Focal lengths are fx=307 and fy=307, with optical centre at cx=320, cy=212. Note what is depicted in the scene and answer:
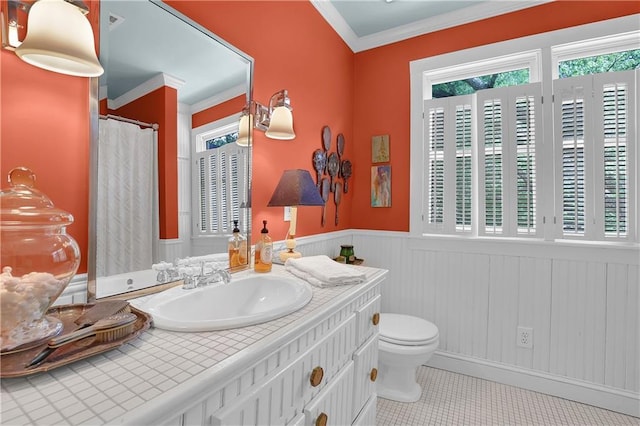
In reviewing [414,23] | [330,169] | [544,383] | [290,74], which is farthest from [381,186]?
[544,383]

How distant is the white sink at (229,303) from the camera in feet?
2.73

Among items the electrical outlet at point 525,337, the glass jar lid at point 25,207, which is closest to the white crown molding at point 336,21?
the glass jar lid at point 25,207

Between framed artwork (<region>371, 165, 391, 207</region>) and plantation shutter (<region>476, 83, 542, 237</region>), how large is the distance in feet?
2.35

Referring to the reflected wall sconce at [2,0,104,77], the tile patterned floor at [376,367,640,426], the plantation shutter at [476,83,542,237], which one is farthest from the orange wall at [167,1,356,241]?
the tile patterned floor at [376,367,640,426]

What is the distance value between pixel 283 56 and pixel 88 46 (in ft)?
4.32

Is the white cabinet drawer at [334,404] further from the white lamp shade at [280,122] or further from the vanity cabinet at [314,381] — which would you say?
the white lamp shade at [280,122]

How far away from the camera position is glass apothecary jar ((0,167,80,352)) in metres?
0.62

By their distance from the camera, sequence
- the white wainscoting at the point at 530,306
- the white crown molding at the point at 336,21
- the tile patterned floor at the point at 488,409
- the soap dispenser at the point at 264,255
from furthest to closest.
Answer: the white crown molding at the point at 336,21 → the white wainscoting at the point at 530,306 → the tile patterned floor at the point at 488,409 → the soap dispenser at the point at 264,255

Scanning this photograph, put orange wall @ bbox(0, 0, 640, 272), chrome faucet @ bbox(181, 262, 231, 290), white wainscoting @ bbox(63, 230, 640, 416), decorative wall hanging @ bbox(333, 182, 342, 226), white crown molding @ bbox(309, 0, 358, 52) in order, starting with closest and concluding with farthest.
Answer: orange wall @ bbox(0, 0, 640, 272) < chrome faucet @ bbox(181, 262, 231, 290) < white wainscoting @ bbox(63, 230, 640, 416) < white crown molding @ bbox(309, 0, 358, 52) < decorative wall hanging @ bbox(333, 182, 342, 226)

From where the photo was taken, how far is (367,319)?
1432mm

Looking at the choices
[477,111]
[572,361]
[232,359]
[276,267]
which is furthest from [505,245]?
[232,359]

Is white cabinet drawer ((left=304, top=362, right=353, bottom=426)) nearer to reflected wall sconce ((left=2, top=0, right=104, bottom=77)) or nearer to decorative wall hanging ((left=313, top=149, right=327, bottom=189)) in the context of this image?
reflected wall sconce ((left=2, top=0, right=104, bottom=77))

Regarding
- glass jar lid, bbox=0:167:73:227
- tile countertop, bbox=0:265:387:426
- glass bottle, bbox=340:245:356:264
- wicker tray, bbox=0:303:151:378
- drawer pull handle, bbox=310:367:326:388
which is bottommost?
drawer pull handle, bbox=310:367:326:388

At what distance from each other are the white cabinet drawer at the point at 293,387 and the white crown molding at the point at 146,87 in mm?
1009
